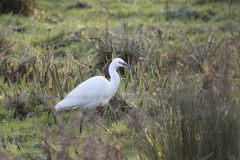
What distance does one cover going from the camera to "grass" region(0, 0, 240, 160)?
3230mm

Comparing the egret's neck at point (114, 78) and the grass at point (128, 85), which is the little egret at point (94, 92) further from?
the grass at point (128, 85)

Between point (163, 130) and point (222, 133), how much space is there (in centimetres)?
35

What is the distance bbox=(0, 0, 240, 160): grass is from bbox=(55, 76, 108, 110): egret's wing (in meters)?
0.12

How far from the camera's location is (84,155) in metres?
2.79

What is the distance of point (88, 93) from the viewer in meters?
5.32

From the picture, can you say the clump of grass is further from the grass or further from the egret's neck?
the egret's neck

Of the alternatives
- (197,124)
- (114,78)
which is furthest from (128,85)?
(197,124)

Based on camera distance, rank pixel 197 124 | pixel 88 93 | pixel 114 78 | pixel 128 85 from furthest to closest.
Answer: pixel 128 85, pixel 114 78, pixel 88 93, pixel 197 124

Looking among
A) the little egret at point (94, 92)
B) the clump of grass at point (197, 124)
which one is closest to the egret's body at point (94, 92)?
the little egret at point (94, 92)

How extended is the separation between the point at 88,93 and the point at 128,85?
Result: 0.74 m

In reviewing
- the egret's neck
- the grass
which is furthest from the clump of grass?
the egret's neck

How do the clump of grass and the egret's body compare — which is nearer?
the clump of grass

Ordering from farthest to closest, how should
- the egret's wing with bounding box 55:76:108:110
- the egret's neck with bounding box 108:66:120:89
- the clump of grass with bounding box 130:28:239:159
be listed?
the egret's neck with bounding box 108:66:120:89, the egret's wing with bounding box 55:76:108:110, the clump of grass with bounding box 130:28:239:159

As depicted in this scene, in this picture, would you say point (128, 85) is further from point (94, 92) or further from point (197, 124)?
point (197, 124)
